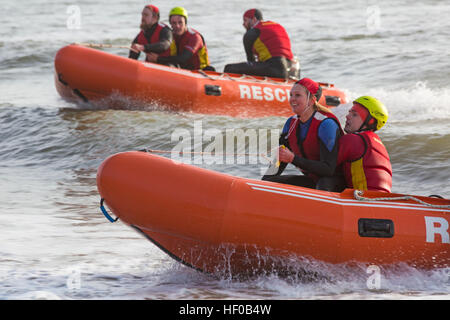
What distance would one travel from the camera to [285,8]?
20.5 metres

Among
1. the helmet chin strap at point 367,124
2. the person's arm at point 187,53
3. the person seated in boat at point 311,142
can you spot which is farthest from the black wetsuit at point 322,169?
the person's arm at point 187,53

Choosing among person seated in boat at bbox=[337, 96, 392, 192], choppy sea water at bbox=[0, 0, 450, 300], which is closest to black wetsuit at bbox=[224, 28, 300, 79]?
choppy sea water at bbox=[0, 0, 450, 300]

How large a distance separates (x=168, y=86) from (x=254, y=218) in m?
4.94

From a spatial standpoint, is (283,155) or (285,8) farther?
(285,8)

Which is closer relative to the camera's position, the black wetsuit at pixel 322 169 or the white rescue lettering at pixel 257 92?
the black wetsuit at pixel 322 169

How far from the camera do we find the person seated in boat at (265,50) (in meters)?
8.39

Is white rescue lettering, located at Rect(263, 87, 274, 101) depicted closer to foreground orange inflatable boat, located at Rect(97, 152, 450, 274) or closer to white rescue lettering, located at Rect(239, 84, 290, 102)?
white rescue lettering, located at Rect(239, 84, 290, 102)

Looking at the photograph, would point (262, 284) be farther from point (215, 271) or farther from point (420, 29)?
point (420, 29)

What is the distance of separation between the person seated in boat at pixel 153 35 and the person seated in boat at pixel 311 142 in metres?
4.54

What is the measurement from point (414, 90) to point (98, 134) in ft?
16.7

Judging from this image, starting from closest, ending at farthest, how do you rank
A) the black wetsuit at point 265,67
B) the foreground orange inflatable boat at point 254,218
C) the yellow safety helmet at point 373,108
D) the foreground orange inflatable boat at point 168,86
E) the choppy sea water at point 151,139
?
the foreground orange inflatable boat at point 254,218 < the choppy sea water at point 151,139 < the yellow safety helmet at point 373,108 < the foreground orange inflatable boat at point 168,86 < the black wetsuit at point 265,67

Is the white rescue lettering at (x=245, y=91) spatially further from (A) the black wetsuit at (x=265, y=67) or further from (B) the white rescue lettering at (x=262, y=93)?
(A) the black wetsuit at (x=265, y=67)

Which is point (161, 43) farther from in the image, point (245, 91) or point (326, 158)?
point (326, 158)
